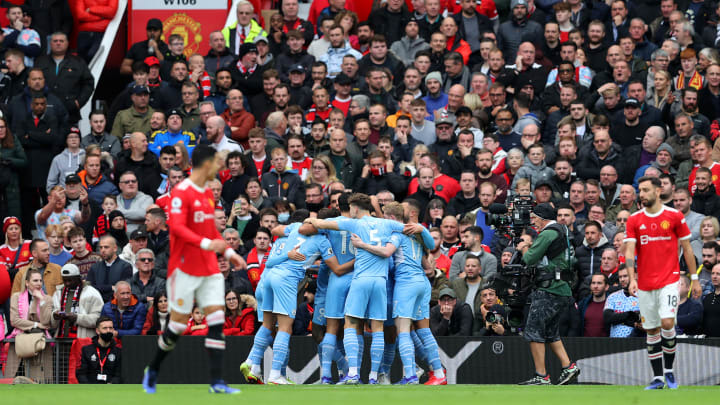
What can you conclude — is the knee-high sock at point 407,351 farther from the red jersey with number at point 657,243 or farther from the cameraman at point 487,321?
the red jersey with number at point 657,243

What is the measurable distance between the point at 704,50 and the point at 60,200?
1144cm

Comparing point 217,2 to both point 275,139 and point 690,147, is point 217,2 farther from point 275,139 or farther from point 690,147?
point 690,147

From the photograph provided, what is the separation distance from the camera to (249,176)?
21.0m

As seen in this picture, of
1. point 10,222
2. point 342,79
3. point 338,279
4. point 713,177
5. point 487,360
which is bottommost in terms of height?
point 487,360

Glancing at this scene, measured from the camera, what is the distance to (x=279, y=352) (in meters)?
15.9

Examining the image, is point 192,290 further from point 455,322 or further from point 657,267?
point 455,322

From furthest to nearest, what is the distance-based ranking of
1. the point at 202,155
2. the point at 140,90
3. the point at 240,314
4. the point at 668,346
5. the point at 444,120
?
1. the point at 140,90
2. the point at 444,120
3. the point at 240,314
4. the point at 668,346
5. the point at 202,155

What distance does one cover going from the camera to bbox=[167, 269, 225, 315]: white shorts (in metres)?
11.8

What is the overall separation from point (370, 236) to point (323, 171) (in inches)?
187

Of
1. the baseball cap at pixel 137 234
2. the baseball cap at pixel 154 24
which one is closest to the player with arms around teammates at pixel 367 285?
the baseball cap at pixel 137 234

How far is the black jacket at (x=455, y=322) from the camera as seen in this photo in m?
18.1

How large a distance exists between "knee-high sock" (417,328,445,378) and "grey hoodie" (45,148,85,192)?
327 inches

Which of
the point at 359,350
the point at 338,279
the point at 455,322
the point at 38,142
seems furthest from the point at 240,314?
the point at 38,142

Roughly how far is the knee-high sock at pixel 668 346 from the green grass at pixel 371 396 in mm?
602
